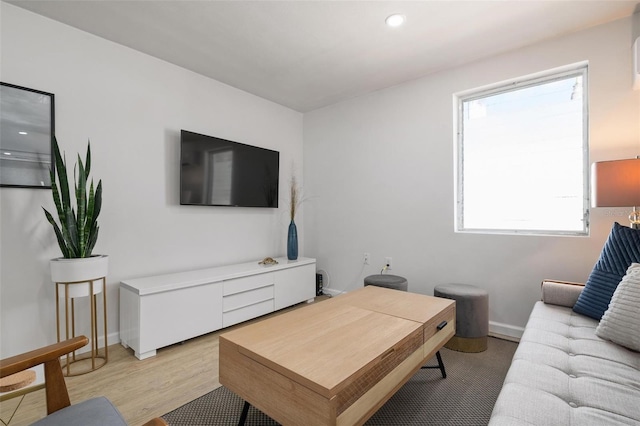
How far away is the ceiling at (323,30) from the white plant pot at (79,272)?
1.75m

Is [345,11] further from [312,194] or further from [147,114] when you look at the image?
[312,194]

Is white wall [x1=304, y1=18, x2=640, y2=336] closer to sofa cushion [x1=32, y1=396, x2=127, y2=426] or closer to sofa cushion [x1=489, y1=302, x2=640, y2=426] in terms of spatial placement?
sofa cushion [x1=489, y1=302, x2=640, y2=426]

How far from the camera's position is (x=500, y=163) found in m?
2.83

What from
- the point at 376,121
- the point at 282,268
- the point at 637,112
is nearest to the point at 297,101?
the point at 376,121

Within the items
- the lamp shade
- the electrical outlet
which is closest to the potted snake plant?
the electrical outlet

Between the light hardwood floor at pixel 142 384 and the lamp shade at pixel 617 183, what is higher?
the lamp shade at pixel 617 183

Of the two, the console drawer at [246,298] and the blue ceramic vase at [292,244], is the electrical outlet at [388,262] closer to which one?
the blue ceramic vase at [292,244]

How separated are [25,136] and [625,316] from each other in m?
3.70

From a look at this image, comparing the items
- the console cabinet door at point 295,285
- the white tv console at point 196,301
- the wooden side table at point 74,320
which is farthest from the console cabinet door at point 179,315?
the console cabinet door at point 295,285

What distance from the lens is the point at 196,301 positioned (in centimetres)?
252

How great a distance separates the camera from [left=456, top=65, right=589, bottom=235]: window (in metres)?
2.45

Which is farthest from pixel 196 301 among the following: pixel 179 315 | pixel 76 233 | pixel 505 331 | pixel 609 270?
pixel 609 270

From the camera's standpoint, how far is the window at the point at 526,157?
96.4 inches

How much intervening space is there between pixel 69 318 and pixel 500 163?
3864 millimetres
